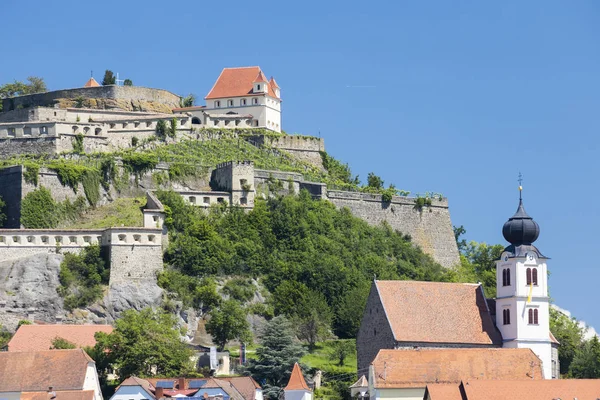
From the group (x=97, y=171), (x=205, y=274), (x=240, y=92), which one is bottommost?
(x=205, y=274)

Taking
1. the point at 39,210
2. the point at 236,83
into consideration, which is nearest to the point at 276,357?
the point at 39,210

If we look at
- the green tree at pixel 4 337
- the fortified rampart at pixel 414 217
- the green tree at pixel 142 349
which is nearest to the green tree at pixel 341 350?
the green tree at pixel 142 349

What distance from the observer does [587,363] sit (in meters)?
82.4

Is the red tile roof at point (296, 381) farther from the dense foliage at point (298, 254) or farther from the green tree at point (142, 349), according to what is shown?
the dense foliage at point (298, 254)

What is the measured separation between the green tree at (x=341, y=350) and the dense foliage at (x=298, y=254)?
1410mm

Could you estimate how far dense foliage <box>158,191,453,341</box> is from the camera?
87062 mm

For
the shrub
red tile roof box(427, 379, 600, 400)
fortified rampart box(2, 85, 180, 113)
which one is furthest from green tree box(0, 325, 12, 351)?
fortified rampart box(2, 85, 180, 113)

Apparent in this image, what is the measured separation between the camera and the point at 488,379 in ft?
236

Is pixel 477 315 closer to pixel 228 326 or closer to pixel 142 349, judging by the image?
pixel 228 326

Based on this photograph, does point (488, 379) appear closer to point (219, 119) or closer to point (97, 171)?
point (97, 171)

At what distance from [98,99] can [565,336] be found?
133ft

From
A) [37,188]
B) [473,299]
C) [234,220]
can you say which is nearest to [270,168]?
[234,220]

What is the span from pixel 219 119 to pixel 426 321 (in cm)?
3548

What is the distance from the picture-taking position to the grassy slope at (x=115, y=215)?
8862 cm
